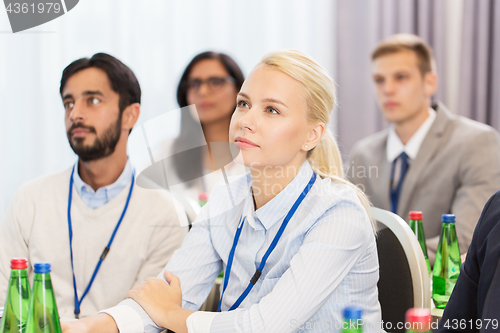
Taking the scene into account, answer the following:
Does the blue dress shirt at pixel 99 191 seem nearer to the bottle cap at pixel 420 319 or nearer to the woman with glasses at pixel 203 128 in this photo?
the woman with glasses at pixel 203 128

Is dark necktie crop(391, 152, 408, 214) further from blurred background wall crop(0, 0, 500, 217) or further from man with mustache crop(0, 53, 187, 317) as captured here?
man with mustache crop(0, 53, 187, 317)

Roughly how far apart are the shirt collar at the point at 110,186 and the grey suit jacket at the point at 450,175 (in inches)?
35.1

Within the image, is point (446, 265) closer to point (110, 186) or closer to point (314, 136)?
point (314, 136)

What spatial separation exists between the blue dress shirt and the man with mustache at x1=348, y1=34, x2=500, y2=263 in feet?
3.10

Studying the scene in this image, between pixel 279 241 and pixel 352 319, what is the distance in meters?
0.49

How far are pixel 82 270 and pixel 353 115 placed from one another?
2084 millimetres

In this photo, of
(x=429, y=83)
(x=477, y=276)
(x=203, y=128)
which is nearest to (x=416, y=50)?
(x=429, y=83)

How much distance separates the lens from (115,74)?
1.31 metres

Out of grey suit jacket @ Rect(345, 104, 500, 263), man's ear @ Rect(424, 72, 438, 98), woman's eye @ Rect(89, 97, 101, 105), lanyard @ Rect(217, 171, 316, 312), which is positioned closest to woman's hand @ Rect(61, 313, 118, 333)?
lanyard @ Rect(217, 171, 316, 312)

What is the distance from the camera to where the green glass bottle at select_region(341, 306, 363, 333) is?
0.48 metres

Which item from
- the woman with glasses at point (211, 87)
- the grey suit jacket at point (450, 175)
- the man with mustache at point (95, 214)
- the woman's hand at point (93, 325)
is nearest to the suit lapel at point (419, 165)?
the grey suit jacket at point (450, 175)

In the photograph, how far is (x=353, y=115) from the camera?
2.98 metres

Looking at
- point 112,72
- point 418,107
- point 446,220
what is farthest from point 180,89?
point 446,220

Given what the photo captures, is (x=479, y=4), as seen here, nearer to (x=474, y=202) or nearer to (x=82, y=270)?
(x=474, y=202)
